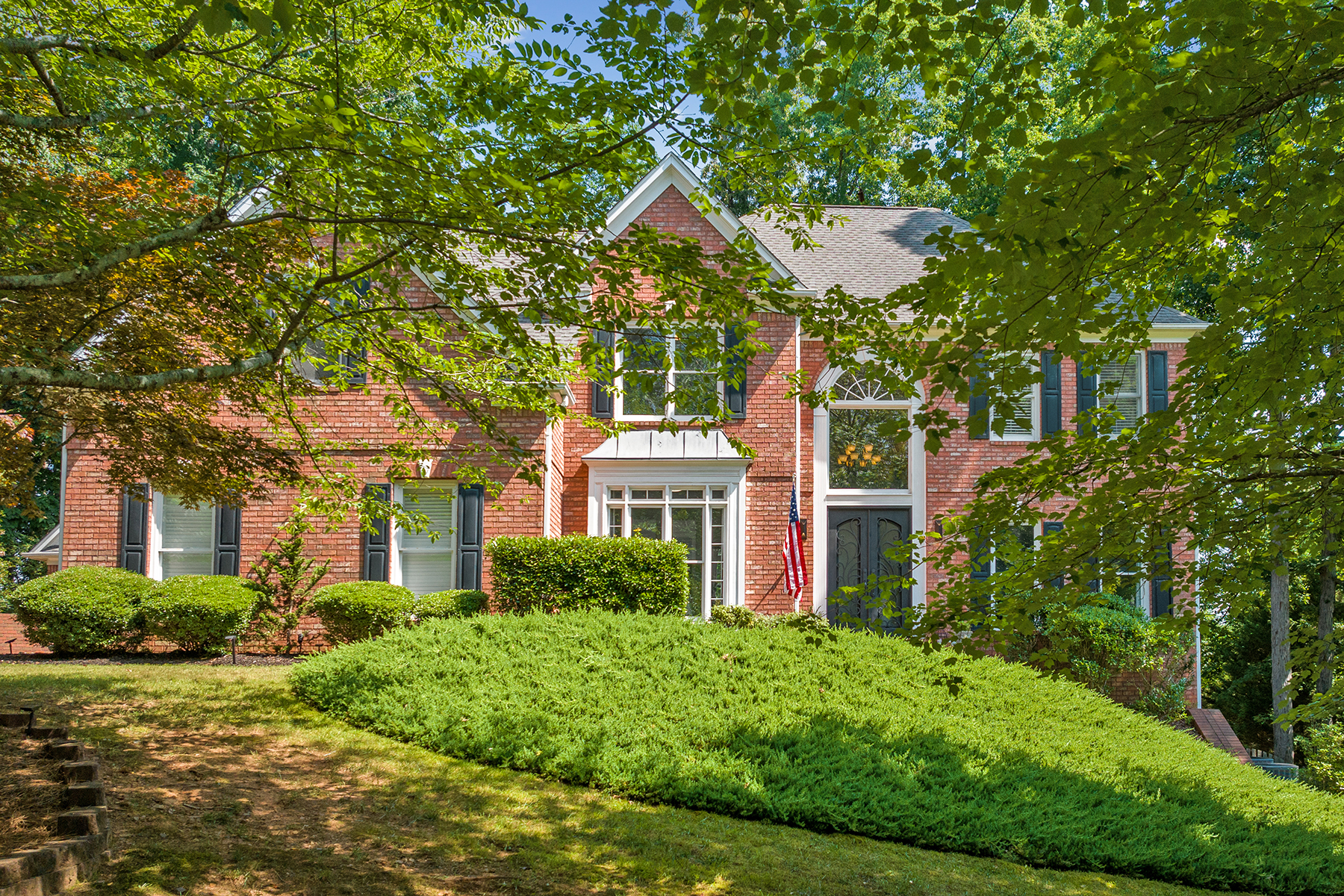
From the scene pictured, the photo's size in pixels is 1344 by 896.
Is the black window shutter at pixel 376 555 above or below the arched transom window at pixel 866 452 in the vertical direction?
below

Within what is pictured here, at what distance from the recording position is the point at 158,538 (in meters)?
14.4

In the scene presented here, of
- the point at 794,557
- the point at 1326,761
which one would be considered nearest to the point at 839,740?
the point at 794,557

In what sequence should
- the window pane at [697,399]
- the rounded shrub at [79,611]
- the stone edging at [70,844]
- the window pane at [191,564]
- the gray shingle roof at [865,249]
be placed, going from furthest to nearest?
the gray shingle roof at [865,249]
the window pane at [191,564]
the rounded shrub at [79,611]
the window pane at [697,399]
the stone edging at [70,844]

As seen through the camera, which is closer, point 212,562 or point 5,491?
point 5,491

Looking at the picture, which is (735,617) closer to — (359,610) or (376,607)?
(376,607)

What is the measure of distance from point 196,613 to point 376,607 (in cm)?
248

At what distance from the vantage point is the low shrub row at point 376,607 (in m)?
13.0

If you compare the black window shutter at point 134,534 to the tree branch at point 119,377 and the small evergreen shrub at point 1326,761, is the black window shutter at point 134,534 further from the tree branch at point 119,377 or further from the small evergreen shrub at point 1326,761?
the small evergreen shrub at point 1326,761

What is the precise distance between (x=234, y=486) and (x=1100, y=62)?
7.33 meters

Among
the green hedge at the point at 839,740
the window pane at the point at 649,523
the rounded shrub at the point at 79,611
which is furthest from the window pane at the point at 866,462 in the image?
the rounded shrub at the point at 79,611

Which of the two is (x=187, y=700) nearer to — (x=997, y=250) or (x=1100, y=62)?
(x=997, y=250)

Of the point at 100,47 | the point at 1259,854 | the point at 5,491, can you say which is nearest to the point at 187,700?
the point at 5,491

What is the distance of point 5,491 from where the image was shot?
309 inches

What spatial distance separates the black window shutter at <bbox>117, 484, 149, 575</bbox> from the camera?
1417 cm
